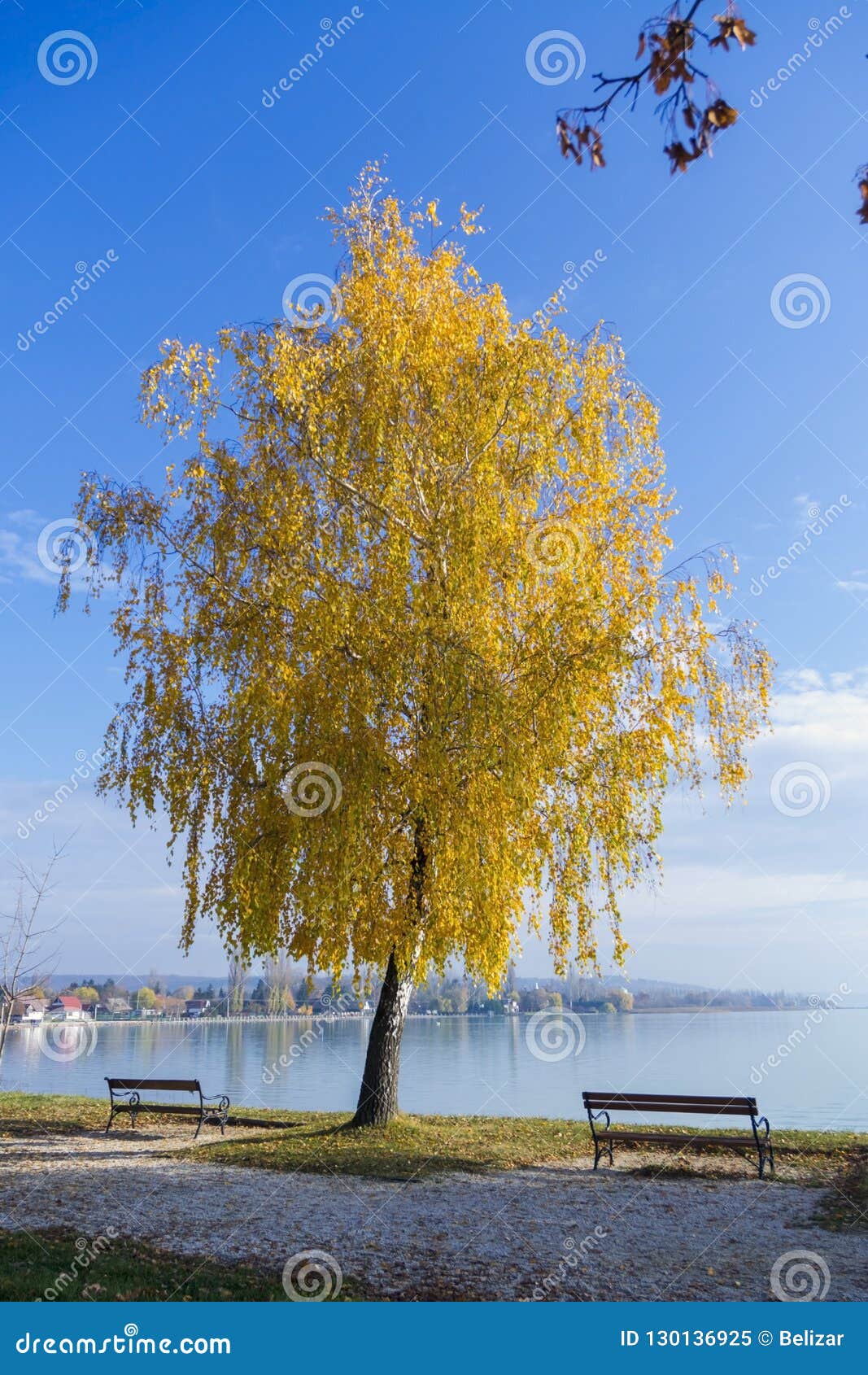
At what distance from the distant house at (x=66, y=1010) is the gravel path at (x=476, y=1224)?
94262 millimetres

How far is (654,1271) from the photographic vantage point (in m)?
6.66

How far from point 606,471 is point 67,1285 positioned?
32.7 ft

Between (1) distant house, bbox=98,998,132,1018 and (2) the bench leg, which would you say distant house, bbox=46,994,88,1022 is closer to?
(1) distant house, bbox=98,998,132,1018

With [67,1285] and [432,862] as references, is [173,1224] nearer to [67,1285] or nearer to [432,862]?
[67,1285]

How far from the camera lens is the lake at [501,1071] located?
2166 centimetres

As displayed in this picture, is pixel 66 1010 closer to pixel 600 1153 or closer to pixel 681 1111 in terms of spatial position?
pixel 600 1153

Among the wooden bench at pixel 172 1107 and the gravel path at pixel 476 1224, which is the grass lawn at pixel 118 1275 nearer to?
the gravel path at pixel 476 1224

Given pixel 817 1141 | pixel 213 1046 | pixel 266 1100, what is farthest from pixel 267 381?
pixel 213 1046

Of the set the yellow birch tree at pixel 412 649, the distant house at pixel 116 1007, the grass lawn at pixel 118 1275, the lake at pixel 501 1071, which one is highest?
the yellow birch tree at pixel 412 649

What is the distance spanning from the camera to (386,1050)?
1291 cm

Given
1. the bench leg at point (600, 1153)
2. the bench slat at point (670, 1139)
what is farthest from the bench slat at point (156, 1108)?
the bench slat at point (670, 1139)

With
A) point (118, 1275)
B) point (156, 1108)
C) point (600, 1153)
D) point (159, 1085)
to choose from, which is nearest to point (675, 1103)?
point (600, 1153)

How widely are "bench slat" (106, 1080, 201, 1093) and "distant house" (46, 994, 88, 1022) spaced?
89.7 m

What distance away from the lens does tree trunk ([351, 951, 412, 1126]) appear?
1277 cm
